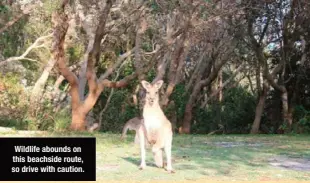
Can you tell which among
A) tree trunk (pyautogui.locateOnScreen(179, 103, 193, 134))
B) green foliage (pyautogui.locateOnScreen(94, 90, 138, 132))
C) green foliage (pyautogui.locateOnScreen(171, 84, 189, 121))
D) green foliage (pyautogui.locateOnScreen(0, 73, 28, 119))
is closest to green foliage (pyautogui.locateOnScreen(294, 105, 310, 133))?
tree trunk (pyautogui.locateOnScreen(179, 103, 193, 134))

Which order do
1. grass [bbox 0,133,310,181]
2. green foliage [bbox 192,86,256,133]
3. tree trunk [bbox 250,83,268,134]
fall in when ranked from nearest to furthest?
grass [bbox 0,133,310,181] → tree trunk [bbox 250,83,268,134] → green foliage [bbox 192,86,256,133]

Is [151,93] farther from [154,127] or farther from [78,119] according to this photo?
[78,119]

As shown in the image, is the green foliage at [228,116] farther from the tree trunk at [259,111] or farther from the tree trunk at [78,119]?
the tree trunk at [78,119]

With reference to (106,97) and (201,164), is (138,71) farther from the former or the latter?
(201,164)

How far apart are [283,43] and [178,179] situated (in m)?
17.1

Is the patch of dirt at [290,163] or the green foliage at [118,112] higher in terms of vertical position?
the green foliage at [118,112]

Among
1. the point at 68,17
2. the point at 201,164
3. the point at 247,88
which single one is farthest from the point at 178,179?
the point at 247,88

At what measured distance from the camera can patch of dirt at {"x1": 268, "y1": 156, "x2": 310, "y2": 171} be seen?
32.4 feet

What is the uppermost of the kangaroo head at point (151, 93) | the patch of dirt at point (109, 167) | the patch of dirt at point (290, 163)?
the kangaroo head at point (151, 93)

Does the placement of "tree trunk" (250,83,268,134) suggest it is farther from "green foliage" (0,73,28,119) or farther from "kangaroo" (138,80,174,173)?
"kangaroo" (138,80,174,173)

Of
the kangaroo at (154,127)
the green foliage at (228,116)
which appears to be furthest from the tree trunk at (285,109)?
the kangaroo at (154,127)

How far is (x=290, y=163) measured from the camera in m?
10.6

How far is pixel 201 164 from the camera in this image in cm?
992

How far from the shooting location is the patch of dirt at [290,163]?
9.89m
